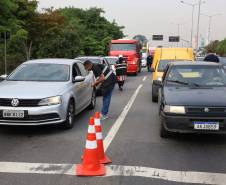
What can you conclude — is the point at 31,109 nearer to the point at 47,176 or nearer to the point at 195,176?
the point at 47,176

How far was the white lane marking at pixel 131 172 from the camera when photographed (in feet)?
19.3

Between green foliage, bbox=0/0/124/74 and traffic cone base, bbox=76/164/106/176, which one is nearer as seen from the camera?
traffic cone base, bbox=76/164/106/176

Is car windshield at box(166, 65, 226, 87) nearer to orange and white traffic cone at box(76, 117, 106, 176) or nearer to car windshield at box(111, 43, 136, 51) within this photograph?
orange and white traffic cone at box(76, 117, 106, 176)

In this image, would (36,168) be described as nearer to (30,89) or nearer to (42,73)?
(30,89)

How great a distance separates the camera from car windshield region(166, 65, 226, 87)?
9234mm

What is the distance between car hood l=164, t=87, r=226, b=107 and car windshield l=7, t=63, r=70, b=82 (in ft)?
8.73

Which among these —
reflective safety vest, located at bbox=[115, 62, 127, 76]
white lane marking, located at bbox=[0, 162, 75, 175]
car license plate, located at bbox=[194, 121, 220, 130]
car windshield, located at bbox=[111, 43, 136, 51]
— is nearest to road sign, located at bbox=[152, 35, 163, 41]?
car windshield, located at bbox=[111, 43, 136, 51]

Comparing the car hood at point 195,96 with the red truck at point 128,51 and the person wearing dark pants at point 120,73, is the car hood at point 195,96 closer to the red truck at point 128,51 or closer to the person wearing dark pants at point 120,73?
the person wearing dark pants at point 120,73

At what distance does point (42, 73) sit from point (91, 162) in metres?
4.52

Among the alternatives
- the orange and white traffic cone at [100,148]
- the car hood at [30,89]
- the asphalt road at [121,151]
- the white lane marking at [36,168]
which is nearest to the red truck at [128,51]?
A: the asphalt road at [121,151]

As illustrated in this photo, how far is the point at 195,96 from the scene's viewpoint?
8141 mm

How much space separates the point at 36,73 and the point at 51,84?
0.93 meters

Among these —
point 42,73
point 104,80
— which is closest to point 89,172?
point 42,73

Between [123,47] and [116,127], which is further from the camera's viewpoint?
[123,47]
